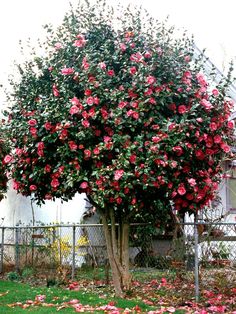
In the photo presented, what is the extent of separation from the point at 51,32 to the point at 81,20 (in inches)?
20.3

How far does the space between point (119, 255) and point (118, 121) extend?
7.42 feet

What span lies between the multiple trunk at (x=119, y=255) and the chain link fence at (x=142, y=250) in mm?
978

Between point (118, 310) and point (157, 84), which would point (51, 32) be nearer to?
point (157, 84)

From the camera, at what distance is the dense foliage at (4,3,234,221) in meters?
7.00

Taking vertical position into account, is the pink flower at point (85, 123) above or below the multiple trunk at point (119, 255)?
above

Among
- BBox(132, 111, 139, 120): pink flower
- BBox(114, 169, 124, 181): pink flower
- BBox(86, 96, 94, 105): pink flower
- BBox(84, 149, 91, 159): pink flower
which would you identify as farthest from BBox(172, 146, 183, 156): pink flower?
BBox(86, 96, 94, 105): pink flower

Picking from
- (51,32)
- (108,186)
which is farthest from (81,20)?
(108,186)

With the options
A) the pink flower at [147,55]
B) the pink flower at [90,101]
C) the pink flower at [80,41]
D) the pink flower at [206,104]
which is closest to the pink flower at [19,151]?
the pink flower at [90,101]

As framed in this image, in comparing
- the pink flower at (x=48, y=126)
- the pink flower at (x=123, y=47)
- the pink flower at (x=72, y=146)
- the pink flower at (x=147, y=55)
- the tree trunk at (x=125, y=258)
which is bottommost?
the tree trunk at (x=125, y=258)

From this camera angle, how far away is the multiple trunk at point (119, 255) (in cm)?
790

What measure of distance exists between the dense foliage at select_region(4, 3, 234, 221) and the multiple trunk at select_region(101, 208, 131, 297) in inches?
9.1

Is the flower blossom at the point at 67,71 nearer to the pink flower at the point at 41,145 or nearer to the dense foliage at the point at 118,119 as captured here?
the dense foliage at the point at 118,119

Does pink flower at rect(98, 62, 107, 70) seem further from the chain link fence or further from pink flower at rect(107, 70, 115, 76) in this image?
the chain link fence

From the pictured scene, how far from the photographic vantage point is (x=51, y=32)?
8.16 m
